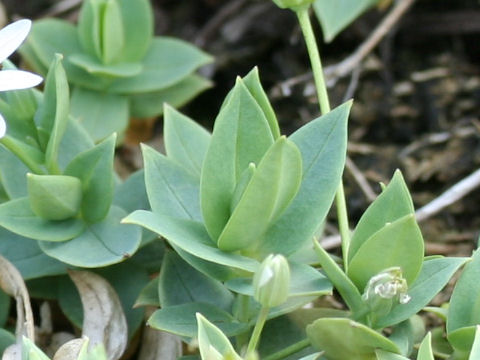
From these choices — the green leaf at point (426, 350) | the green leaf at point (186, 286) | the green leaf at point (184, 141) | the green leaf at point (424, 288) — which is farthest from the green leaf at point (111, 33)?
the green leaf at point (426, 350)

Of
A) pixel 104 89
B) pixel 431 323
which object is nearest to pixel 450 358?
pixel 431 323

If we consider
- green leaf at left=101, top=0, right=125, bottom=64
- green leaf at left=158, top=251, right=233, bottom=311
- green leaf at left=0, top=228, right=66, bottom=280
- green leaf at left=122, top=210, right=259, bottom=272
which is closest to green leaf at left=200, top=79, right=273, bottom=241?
green leaf at left=122, top=210, right=259, bottom=272

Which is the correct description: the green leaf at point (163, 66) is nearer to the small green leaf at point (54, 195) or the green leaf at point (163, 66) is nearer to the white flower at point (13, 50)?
the small green leaf at point (54, 195)

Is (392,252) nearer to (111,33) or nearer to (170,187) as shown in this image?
(170,187)

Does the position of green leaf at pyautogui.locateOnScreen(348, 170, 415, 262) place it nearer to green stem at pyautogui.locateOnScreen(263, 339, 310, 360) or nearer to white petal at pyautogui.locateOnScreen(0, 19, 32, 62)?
green stem at pyautogui.locateOnScreen(263, 339, 310, 360)

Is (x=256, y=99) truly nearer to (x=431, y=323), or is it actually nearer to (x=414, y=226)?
(x=414, y=226)

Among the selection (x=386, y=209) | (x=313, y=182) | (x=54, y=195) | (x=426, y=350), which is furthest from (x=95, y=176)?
(x=426, y=350)
